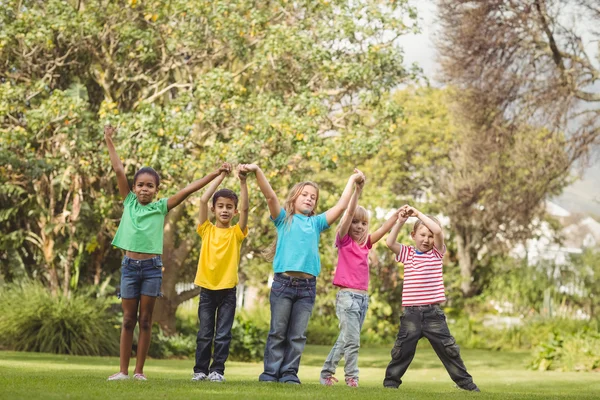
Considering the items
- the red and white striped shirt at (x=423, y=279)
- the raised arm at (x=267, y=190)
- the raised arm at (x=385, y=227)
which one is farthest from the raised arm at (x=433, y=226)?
the raised arm at (x=267, y=190)

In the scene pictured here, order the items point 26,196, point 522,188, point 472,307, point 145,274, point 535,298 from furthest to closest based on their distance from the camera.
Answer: point 472,307, point 535,298, point 522,188, point 26,196, point 145,274

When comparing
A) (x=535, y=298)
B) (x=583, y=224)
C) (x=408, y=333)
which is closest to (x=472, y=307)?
(x=535, y=298)

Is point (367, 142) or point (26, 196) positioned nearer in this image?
point (367, 142)

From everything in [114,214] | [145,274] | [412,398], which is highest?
[114,214]

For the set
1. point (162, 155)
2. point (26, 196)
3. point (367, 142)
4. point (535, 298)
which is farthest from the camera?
point (535, 298)

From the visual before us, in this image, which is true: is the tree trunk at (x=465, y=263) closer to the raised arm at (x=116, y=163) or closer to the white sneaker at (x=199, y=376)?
the white sneaker at (x=199, y=376)

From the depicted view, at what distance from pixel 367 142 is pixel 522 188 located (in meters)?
7.38

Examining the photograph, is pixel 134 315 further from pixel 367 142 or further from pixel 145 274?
pixel 367 142

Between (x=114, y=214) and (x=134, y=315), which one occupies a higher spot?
(x=114, y=214)

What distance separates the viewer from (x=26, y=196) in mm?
16688

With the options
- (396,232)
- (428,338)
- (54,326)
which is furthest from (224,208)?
(54,326)

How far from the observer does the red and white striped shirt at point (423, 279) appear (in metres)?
8.12

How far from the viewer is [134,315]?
7.32 meters

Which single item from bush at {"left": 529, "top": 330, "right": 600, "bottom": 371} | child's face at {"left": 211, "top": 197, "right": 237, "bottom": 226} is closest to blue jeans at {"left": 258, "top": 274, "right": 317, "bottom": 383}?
child's face at {"left": 211, "top": 197, "right": 237, "bottom": 226}
